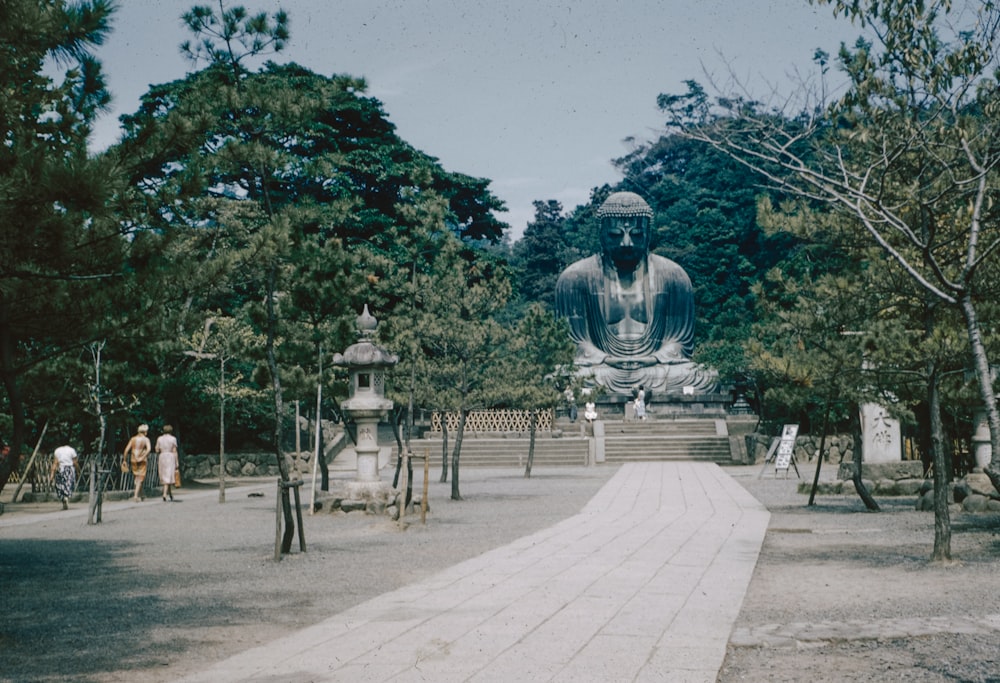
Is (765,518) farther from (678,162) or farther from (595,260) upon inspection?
(678,162)

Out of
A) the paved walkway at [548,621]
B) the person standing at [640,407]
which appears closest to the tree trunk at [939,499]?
the paved walkway at [548,621]

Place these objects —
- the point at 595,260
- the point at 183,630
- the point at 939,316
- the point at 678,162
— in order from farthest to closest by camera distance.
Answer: the point at 678,162
the point at 595,260
the point at 939,316
the point at 183,630

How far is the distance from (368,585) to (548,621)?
246cm

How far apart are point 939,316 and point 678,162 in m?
57.8

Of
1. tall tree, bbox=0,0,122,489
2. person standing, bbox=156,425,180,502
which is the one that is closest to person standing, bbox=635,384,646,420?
person standing, bbox=156,425,180,502

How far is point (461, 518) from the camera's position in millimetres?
14961

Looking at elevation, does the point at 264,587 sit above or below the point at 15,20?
below

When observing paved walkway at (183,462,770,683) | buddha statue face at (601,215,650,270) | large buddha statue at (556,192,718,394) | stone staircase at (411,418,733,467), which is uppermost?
buddha statue face at (601,215,650,270)

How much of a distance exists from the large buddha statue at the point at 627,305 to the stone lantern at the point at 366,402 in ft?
71.5

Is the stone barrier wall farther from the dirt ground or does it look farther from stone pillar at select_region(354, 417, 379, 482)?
stone pillar at select_region(354, 417, 379, 482)

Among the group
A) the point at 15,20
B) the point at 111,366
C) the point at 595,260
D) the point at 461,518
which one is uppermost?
the point at 595,260

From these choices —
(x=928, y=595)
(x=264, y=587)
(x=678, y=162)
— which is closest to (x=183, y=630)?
(x=264, y=587)

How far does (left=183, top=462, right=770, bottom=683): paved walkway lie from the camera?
18.4ft

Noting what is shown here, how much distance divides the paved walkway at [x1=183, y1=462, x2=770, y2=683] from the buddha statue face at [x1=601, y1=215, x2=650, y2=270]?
25965 mm
